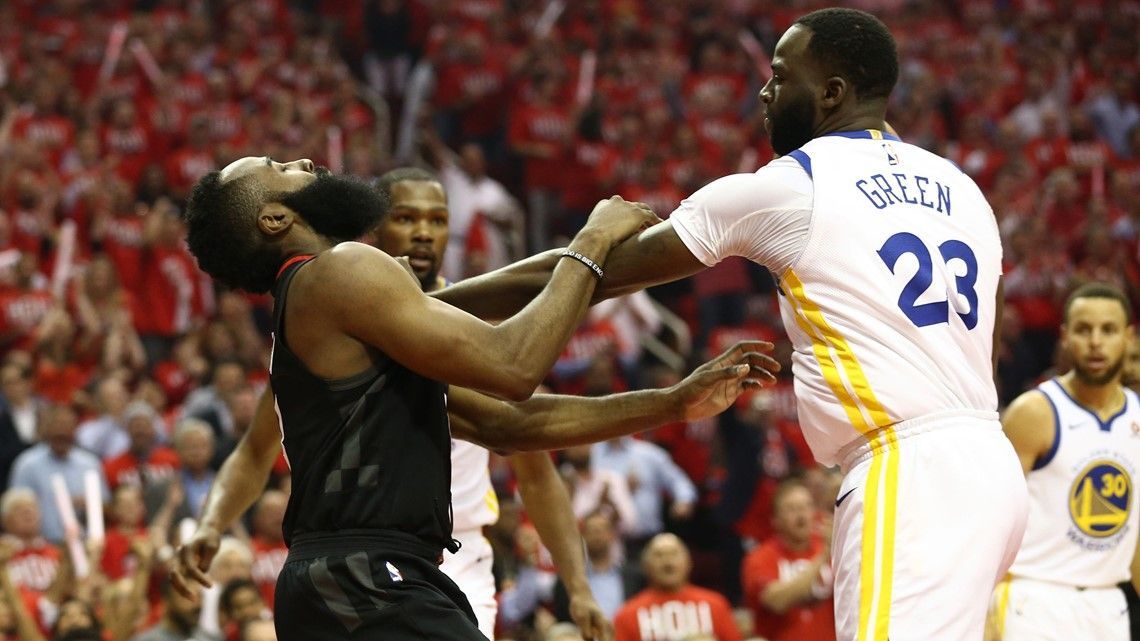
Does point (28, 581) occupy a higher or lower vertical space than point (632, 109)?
lower

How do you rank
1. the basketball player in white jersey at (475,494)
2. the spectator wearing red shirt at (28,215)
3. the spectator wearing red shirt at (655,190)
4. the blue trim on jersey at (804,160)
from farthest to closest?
the spectator wearing red shirt at (655,190) < the spectator wearing red shirt at (28,215) < the basketball player in white jersey at (475,494) < the blue trim on jersey at (804,160)

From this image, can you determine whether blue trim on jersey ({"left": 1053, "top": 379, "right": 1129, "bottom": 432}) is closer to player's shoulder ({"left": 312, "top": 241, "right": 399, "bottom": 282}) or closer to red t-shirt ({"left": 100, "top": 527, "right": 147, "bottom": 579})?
player's shoulder ({"left": 312, "top": 241, "right": 399, "bottom": 282})

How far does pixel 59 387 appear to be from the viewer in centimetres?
1246

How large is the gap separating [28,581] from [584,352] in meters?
5.65

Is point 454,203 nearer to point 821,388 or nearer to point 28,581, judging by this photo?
point 28,581

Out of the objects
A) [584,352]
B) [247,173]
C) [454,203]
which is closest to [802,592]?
[584,352]

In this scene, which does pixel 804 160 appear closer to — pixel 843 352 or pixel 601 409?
pixel 843 352

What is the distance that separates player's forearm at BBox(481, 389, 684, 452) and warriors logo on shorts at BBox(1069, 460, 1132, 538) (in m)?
2.67

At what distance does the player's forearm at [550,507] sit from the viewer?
235 inches

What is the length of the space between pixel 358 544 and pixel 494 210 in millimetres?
11800

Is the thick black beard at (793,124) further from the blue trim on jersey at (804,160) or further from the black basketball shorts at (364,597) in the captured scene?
the black basketball shorts at (364,597)

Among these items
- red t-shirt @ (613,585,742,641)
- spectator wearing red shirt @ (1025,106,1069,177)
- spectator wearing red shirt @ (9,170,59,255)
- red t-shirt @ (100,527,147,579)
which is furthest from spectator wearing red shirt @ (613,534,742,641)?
spectator wearing red shirt @ (1025,106,1069,177)

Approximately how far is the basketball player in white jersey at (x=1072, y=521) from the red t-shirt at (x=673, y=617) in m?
3.37

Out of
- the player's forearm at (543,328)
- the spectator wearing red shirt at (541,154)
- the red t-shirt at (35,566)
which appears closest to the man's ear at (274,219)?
the player's forearm at (543,328)
